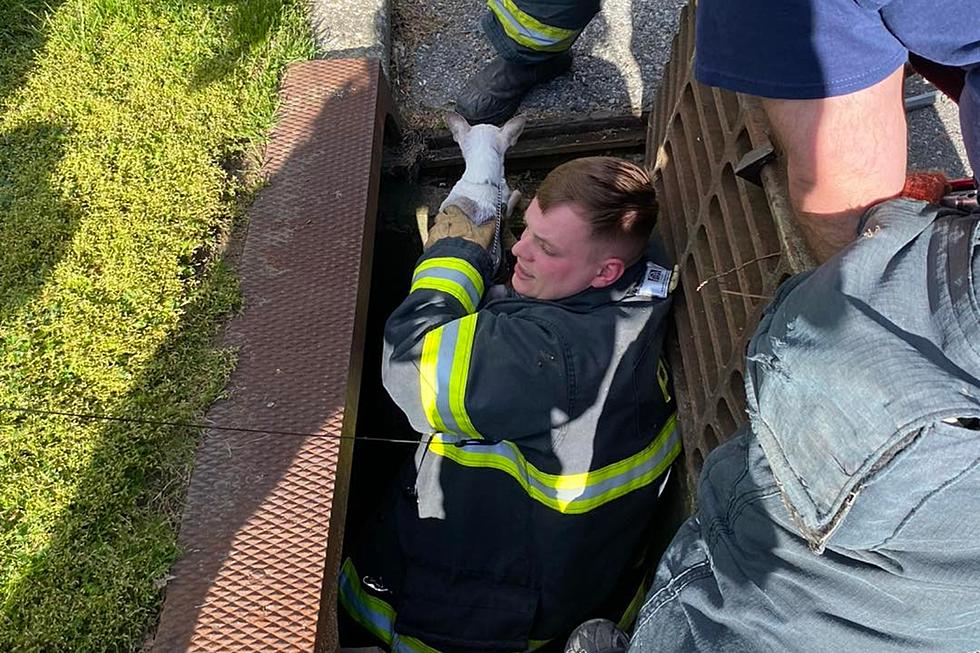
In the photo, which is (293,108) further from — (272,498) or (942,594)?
(942,594)

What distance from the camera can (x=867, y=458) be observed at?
42.5 inches

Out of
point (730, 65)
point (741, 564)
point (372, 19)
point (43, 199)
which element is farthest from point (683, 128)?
point (43, 199)

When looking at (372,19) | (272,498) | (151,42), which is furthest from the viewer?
(372,19)

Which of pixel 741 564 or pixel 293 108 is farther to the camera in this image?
pixel 293 108

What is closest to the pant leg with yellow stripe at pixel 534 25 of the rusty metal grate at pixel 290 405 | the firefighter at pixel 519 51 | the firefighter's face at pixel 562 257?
the firefighter at pixel 519 51

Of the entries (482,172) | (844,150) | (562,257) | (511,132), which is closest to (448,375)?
(562,257)

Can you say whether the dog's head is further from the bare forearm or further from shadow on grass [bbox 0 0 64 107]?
shadow on grass [bbox 0 0 64 107]

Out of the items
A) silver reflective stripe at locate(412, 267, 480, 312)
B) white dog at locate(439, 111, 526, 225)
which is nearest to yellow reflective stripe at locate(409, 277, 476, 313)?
silver reflective stripe at locate(412, 267, 480, 312)

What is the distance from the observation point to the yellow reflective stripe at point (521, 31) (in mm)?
2973

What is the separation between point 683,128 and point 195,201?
1.53 m

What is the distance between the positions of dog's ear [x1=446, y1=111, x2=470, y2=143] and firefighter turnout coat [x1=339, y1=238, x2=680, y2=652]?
0.63 m

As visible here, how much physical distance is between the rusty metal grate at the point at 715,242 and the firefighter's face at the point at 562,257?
261 mm

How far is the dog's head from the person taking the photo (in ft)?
9.07

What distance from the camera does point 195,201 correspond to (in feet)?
8.41
